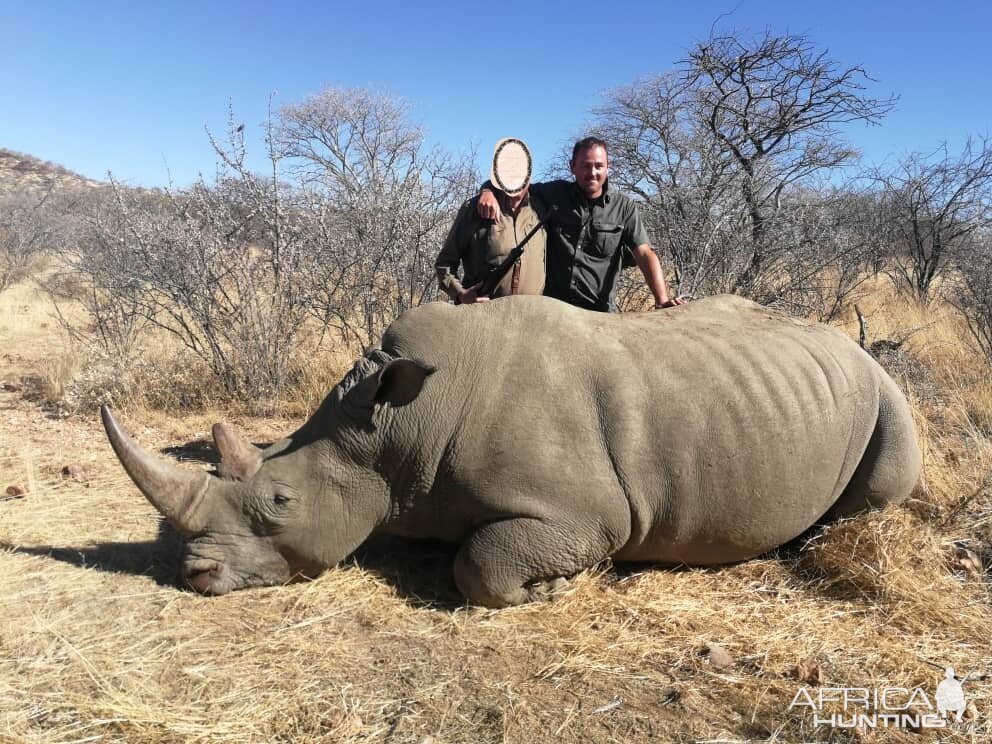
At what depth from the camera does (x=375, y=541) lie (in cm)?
428

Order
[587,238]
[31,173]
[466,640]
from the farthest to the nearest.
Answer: [31,173] → [587,238] → [466,640]

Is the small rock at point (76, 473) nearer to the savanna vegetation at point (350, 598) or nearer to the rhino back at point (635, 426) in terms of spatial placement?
the savanna vegetation at point (350, 598)

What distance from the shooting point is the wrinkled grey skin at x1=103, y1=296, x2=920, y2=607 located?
11.2ft

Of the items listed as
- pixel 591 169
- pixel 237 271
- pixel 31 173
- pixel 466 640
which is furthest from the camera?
pixel 31 173

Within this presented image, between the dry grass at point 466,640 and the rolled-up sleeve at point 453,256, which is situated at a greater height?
the rolled-up sleeve at point 453,256

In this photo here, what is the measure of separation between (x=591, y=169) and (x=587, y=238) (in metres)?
0.50

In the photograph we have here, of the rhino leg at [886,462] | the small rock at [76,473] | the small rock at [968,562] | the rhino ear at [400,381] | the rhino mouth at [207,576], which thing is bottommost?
the small rock at [968,562]

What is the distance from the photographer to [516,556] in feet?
11.1

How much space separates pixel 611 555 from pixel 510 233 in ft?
7.89

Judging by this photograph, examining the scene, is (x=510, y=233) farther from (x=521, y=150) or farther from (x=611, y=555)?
(x=611, y=555)

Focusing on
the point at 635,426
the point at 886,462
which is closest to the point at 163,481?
the point at 635,426

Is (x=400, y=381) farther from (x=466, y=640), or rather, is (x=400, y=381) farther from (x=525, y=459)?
(x=466, y=640)

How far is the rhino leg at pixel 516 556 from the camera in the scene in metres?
3.39

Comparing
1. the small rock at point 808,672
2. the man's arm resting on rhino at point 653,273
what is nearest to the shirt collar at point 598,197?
the man's arm resting on rhino at point 653,273
